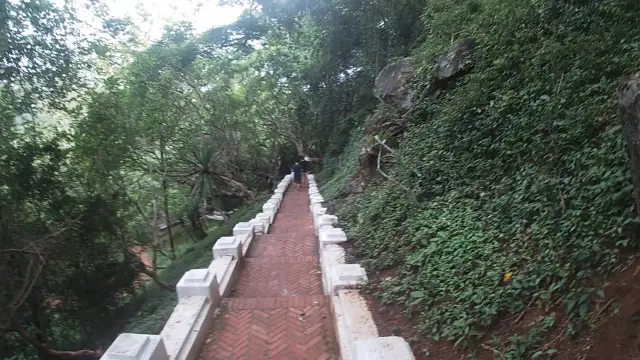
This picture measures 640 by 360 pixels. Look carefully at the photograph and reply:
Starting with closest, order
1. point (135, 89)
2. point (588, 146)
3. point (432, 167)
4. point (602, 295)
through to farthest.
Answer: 1. point (602, 295)
2. point (588, 146)
3. point (432, 167)
4. point (135, 89)

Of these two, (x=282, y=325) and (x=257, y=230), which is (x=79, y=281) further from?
(x=282, y=325)

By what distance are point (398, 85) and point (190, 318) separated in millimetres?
8072

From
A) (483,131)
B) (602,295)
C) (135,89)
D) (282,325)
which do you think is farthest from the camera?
(135,89)

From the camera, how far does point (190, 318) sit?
4.40 meters

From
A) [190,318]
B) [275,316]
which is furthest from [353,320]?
[190,318]

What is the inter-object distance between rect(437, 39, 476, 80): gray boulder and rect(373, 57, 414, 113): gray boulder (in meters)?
1.28

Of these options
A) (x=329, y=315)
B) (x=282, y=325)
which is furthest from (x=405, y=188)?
(x=282, y=325)

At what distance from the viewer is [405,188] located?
663 centimetres

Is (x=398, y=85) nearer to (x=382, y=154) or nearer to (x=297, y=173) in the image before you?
(x=382, y=154)

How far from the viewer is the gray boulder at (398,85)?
9844 millimetres

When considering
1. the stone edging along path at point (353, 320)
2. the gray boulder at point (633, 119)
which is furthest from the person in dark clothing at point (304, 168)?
the gray boulder at point (633, 119)

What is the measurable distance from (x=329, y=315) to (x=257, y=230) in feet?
18.4

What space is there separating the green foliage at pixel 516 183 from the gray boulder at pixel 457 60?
24cm

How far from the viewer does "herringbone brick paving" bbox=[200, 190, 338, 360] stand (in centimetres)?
422
